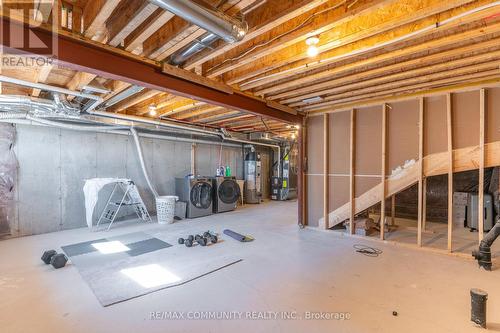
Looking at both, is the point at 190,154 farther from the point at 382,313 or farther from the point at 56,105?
the point at 382,313

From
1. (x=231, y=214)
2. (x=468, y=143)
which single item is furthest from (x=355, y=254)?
(x=231, y=214)

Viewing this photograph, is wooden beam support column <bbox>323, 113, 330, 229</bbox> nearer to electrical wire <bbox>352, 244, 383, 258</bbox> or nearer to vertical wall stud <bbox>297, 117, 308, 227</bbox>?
vertical wall stud <bbox>297, 117, 308, 227</bbox>

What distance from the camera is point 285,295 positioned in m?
2.44

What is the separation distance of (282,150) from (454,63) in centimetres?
716

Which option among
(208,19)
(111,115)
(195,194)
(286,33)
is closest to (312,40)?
(286,33)

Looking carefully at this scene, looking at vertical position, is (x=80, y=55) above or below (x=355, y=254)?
above

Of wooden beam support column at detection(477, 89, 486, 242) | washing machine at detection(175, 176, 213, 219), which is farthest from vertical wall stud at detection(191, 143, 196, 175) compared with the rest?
wooden beam support column at detection(477, 89, 486, 242)

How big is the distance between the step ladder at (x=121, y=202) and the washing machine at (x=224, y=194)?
181 cm

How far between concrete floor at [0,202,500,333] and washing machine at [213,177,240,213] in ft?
10.4

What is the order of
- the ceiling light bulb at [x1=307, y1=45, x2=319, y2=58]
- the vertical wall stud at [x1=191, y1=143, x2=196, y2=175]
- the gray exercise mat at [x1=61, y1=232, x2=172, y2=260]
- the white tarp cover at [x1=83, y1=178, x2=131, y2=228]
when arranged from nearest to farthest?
the ceiling light bulb at [x1=307, y1=45, x2=319, y2=58] → the gray exercise mat at [x1=61, y1=232, x2=172, y2=260] → the white tarp cover at [x1=83, y1=178, x2=131, y2=228] → the vertical wall stud at [x1=191, y1=143, x2=196, y2=175]

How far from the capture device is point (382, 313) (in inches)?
85.1

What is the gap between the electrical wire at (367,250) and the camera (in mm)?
3629

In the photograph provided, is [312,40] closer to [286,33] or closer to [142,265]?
[286,33]

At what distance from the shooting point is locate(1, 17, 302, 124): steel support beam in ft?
6.30
